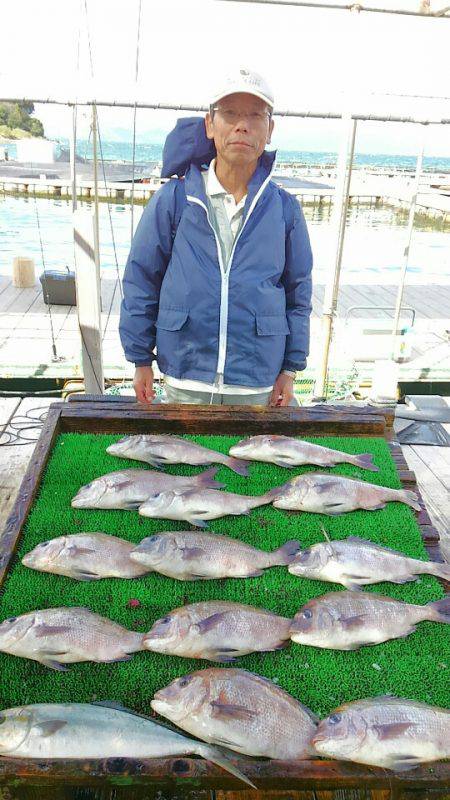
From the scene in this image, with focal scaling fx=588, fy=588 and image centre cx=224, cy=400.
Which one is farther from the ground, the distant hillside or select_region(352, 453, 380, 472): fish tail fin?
the distant hillside

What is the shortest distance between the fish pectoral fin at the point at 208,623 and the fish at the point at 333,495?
636mm

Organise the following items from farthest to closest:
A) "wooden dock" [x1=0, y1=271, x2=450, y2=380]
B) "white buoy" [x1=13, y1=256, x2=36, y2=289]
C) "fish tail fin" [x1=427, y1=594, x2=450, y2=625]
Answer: "white buoy" [x1=13, y1=256, x2=36, y2=289], "wooden dock" [x1=0, y1=271, x2=450, y2=380], "fish tail fin" [x1=427, y1=594, x2=450, y2=625]

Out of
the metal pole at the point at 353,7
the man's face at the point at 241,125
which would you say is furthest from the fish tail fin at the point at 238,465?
the metal pole at the point at 353,7

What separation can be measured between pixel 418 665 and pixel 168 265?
2028 mm

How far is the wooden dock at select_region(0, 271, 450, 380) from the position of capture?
24.8ft

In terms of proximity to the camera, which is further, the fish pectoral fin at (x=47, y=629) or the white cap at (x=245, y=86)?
the white cap at (x=245, y=86)

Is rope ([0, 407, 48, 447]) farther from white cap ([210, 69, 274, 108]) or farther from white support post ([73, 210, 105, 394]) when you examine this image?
white cap ([210, 69, 274, 108])

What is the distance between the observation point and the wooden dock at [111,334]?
757cm

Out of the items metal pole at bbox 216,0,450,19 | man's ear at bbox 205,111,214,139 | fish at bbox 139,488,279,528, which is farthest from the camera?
metal pole at bbox 216,0,450,19

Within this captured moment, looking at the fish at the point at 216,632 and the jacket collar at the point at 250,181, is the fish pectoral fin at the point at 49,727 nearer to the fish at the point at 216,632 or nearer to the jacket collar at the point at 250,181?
the fish at the point at 216,632

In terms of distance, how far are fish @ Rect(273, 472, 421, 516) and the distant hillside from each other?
75586mm

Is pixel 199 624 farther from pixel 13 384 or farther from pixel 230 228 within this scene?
pixel 13 384

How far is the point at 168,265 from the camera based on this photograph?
286 cm

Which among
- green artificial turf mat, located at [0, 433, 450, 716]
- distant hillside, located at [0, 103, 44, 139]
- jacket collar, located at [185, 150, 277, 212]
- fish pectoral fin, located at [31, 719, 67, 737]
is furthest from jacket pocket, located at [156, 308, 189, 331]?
distant hillside, located at [0, 103, 44, 139]
